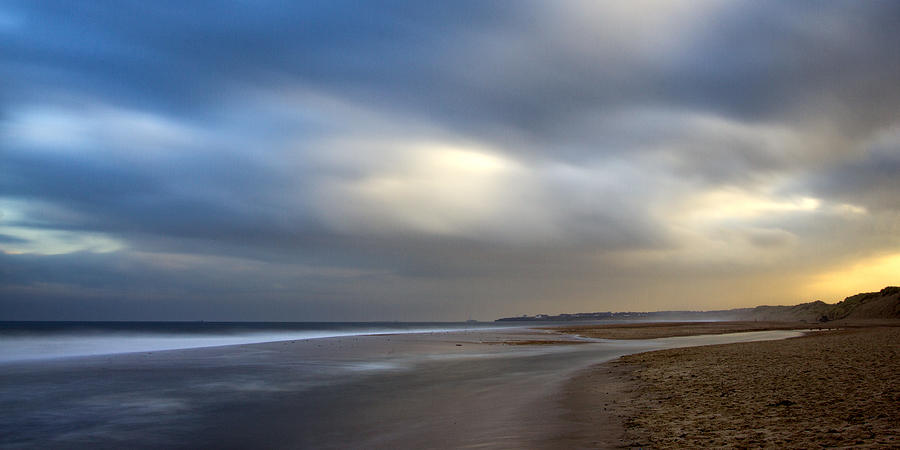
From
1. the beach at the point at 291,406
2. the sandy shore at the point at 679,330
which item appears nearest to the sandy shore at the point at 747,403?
the beach at the point at 291,406

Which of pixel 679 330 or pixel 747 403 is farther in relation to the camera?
pixel 679 330

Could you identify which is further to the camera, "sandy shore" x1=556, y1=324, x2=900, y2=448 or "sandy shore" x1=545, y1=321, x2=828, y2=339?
"sandy shore" x1=545, y1=321, x2=828, y2=339

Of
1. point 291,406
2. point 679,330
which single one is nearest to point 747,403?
point 291,406

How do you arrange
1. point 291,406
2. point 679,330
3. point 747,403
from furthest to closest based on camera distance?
point 679,330 < point 291,406 < point 747,403

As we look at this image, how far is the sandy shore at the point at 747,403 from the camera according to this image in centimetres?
948

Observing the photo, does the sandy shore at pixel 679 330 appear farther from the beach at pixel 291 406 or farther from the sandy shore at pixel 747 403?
the sandy shore at pixel 747 403

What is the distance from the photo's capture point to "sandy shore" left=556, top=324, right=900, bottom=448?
9.48 m

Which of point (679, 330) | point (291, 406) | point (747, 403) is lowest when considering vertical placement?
point (679, 330)

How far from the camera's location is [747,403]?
498 inches

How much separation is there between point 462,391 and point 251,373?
39.9 ft

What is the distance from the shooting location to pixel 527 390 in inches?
716

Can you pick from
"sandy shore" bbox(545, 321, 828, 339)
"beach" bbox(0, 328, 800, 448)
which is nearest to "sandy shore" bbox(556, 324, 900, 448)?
"beach" bbox(0, 328, 800, 448)

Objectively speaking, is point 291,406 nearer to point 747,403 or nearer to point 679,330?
point 747,403

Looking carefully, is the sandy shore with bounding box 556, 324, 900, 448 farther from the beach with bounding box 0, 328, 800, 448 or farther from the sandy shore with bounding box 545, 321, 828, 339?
the sandy shore with bounding box 545, 321, 828, 339
